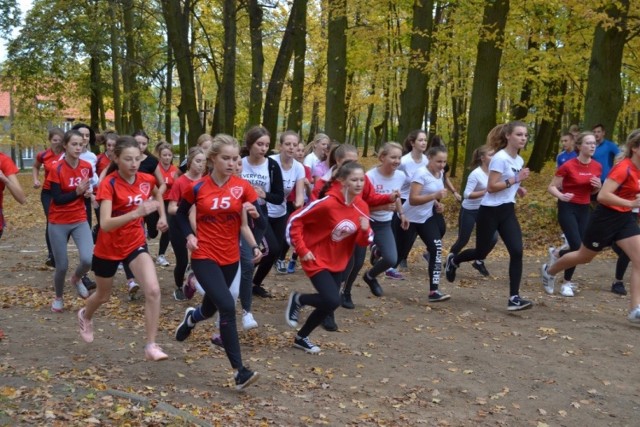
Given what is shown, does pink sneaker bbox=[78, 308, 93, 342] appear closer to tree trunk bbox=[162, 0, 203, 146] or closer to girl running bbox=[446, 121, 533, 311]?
girl running bbox=[446, 121, 533, 311]

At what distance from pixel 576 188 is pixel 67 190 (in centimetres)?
679

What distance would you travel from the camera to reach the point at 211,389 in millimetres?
5973

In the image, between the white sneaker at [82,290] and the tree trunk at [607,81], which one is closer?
the white sneaker at [82,290]

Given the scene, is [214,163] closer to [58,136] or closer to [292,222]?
[292,222]

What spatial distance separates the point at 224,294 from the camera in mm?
5957

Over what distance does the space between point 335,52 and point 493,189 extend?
10459 millimetres

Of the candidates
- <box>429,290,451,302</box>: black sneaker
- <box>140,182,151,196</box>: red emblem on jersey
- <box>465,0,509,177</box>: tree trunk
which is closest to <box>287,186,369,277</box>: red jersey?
<box>140,182,151,196</box>: red emblem on jersey

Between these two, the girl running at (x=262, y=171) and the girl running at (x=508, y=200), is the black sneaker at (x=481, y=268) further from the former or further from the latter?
the girl running at (x=262, y=171)

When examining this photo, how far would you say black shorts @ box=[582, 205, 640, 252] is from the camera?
830 centimetres

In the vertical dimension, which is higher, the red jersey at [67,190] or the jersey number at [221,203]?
the jersey number at [221,203]

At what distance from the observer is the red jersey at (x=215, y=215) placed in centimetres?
623

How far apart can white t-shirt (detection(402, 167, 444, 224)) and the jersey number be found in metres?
3.77

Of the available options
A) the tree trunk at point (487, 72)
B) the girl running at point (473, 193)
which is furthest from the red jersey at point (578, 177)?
the tree trunk at point (487, 72)

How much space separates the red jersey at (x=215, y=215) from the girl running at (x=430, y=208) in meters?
3.59
